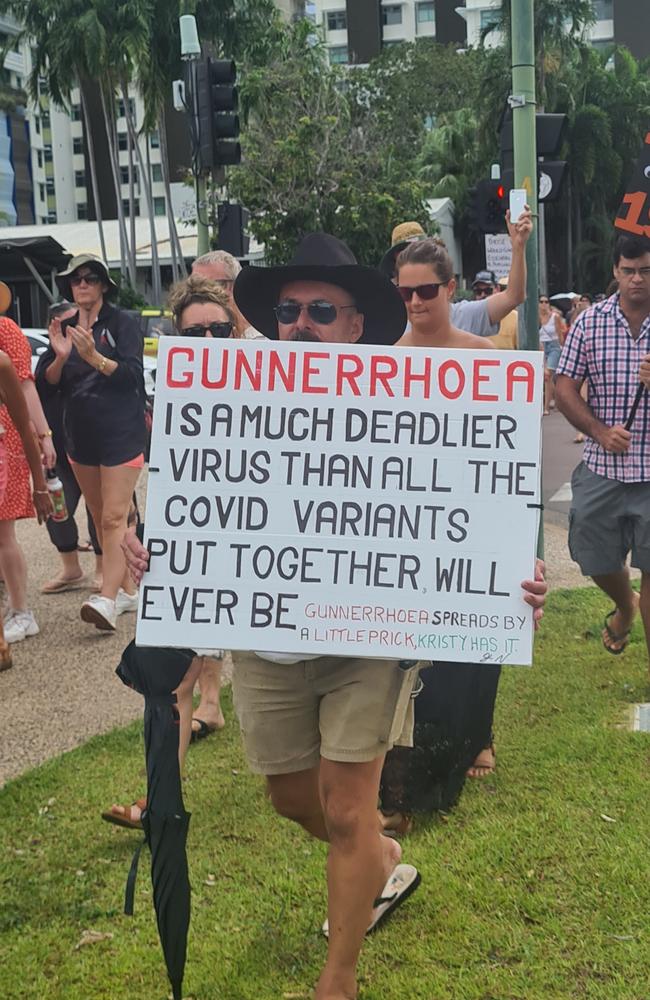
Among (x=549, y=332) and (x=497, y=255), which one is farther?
(x=549, y=332)

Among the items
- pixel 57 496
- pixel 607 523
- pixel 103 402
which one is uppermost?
pixel 103 402

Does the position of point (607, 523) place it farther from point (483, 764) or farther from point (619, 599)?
point (483, 764)

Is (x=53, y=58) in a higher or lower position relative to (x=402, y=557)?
higher

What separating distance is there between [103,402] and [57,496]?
4.66ft

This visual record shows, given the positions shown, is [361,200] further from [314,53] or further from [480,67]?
[480,67]

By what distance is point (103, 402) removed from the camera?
20.0 ft

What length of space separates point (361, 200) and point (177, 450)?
30.7 metres

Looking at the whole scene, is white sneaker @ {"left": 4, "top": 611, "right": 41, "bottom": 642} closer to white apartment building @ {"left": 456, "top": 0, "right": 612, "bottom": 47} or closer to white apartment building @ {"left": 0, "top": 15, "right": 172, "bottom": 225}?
white apartment building @ {"left": 0, "top": 15, "right": 172, "bottom": 225}

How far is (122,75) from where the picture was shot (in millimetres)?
40500

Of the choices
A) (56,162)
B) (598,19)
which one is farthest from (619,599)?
(56,162)

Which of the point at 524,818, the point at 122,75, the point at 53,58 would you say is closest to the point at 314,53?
the point at 122,75

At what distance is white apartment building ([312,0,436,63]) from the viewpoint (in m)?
72.6

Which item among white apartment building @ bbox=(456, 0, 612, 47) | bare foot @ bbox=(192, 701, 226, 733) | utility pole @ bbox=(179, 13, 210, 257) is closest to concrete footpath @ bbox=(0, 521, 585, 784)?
bare foot @ bbox=(192, 701, 226, 733)

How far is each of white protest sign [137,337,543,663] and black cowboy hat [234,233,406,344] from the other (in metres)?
0.31
